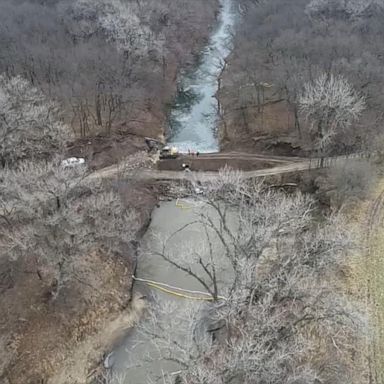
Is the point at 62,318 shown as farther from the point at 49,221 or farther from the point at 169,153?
the point at 169,153

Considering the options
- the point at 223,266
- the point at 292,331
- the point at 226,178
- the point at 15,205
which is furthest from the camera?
the point at 223,266

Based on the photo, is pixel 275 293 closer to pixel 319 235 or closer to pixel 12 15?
pixel 319 235

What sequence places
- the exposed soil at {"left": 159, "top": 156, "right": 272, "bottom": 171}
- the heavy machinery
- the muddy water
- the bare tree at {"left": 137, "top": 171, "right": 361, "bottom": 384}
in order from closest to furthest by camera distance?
the bare tree at {"left": 137, "top": 171, "right": 361, "bottom": 384}
the muddy water
the exposed soil at {"left": 159, "top": 156, "right": 272, "bottom": 171}
the heavy machinery

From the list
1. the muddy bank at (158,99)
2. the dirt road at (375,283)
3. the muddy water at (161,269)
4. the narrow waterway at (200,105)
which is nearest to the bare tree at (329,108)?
the dirt road at (375,283)

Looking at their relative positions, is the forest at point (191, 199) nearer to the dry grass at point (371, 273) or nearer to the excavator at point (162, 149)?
the dry grass at point (371, 273)

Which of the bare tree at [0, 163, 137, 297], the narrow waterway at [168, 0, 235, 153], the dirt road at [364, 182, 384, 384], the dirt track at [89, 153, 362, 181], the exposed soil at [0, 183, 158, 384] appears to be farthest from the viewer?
the narrow waterway at [168, 0, 235, 153]

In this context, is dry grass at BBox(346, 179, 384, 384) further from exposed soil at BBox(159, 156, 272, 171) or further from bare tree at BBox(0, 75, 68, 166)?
bare tree at BBox(0, 75, 68, 166)

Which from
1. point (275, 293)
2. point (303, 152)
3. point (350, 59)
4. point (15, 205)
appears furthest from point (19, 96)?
point (350, 59)

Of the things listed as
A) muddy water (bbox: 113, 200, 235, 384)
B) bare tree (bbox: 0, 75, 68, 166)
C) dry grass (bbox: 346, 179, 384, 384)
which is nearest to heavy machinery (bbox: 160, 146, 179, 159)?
muddy water (bbox: 113, 200, 235, 384)
